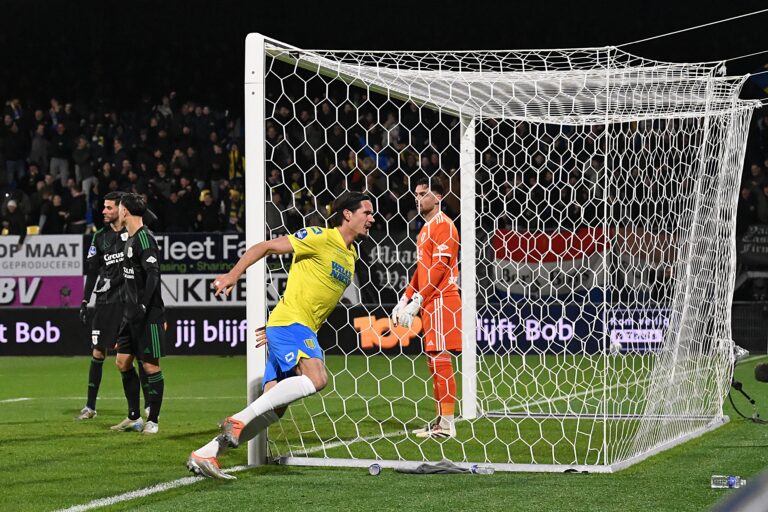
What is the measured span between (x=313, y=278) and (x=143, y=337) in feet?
8.32

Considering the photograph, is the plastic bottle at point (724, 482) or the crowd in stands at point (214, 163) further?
the crowd in stands at point (214, 163)

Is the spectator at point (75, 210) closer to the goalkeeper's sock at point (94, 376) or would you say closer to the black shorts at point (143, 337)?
the goalkeeper's sock at point (94, 376)

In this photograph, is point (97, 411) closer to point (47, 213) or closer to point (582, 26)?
point (47, 213)

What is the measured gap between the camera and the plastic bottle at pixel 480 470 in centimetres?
605

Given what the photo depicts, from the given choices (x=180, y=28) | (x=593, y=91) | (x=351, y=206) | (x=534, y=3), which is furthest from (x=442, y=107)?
(x=180, y=28)

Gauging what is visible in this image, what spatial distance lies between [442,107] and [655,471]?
364 cm

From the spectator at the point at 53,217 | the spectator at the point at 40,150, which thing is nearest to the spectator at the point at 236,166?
the spectator at the point at 53,217

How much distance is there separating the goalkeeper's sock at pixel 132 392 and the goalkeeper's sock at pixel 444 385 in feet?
7.46

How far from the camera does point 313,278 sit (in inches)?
241

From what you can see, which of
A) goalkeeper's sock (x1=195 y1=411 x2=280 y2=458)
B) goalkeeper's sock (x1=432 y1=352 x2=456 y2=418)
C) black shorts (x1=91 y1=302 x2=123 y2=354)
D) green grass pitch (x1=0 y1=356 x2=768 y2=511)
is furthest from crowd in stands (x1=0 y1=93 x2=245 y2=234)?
goalkeeper's sock (x1=195 y1=411 x2=280 y2=458)

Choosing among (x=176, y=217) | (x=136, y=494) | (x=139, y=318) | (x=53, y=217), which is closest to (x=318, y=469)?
(x=136, y=494)

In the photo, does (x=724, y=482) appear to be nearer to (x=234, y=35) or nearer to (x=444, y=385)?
(x=444, y=385)

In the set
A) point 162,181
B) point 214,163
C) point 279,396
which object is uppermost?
point 214,163

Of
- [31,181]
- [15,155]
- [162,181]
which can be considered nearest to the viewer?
[162,181]
